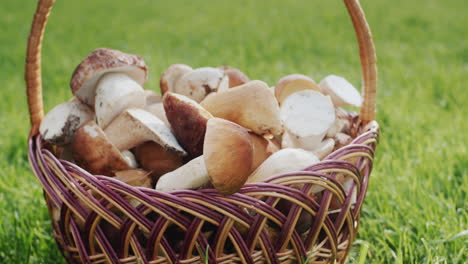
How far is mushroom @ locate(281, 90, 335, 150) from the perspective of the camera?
4.65 ft

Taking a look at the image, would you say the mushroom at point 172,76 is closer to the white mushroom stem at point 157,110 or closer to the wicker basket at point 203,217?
the white mushroom stem at point 157,110

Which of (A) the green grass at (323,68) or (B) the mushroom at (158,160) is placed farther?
(A) the green grass at (323,68)

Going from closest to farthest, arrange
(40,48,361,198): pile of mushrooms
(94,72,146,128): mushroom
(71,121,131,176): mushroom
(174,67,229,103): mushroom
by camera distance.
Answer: (40,48,361,198): pile of mushrooms → (71,121,131,176): mushroom → (94,72,146,128): mushroom → (174,67,229,103): mushroom

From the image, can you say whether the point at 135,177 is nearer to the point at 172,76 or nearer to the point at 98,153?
the point at 98,153

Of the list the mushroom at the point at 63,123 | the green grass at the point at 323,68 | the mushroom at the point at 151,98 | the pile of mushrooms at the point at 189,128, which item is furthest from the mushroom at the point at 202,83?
the green grass at the point at 323,68

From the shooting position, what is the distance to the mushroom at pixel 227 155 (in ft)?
3.51

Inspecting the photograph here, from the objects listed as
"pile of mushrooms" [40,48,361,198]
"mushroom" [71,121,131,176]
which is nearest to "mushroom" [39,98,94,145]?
"pile of mushrooms" [40,48,361,198]

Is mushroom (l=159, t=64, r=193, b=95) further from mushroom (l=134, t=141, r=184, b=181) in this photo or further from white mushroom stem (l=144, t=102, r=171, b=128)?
mushroom (l=134, t=141, r=184, b=181)

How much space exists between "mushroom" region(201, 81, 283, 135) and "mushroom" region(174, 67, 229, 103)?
0.18 m

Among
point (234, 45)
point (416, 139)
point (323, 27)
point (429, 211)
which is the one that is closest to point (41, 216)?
point (429, 211)

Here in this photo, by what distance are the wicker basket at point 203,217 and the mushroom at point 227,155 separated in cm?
4

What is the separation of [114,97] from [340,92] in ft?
2.57

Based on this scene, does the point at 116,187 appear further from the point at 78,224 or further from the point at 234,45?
the point at 234,45

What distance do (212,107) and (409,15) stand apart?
5114mm
